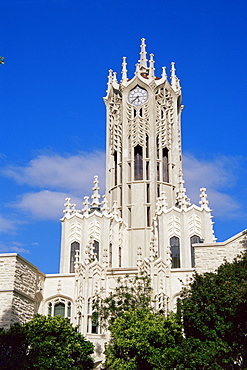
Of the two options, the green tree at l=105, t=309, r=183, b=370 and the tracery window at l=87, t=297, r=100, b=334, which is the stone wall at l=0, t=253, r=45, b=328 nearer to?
the tracery window at l=87, t=297, r=100, b=334

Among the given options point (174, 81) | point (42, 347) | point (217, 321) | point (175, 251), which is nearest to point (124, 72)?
point (174, 81)

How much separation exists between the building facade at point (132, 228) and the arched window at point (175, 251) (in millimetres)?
79

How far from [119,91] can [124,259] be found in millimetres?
16467

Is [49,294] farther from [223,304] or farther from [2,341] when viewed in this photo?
[223,304]

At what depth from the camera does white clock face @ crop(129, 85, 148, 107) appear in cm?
4806

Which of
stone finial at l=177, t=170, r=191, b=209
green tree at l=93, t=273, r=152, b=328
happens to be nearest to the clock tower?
stone finial at l=177, t=170, r=191, b=209

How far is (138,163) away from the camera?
46.9 metres

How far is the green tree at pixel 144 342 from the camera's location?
21688mm

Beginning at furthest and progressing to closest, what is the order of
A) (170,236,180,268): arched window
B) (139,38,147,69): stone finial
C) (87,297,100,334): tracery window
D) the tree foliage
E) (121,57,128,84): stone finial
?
1. (139,38,147,69): stone finial
2. (121,57,128,84): stone finial
3. (170,236,180,268): arched window
4. (87,297,100,334): tracery window
5. the tree foliage

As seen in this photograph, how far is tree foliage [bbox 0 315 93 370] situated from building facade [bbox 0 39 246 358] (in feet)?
8.56

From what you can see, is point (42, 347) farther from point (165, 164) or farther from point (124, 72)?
point (124, 72)

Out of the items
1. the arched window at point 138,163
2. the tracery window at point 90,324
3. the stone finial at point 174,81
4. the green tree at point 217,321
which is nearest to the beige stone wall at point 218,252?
the green tree at point 217,321

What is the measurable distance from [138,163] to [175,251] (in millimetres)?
10493

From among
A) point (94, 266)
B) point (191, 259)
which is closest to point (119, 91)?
point (191, 259)
